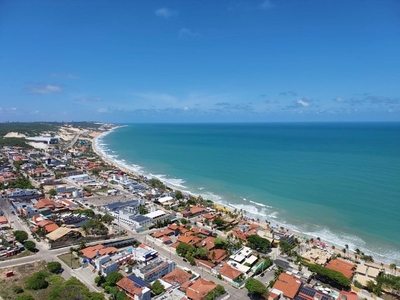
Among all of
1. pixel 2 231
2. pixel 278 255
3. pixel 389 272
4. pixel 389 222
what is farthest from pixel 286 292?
pixel 2 231

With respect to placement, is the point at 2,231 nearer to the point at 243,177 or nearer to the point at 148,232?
the point at 148,232

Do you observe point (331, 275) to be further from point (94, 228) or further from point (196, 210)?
point (94, 228)

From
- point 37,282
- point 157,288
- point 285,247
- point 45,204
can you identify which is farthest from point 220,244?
point 45,204

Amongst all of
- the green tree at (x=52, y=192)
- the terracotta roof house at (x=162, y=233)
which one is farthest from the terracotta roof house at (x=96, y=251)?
the green tree at (x=52, y=192)

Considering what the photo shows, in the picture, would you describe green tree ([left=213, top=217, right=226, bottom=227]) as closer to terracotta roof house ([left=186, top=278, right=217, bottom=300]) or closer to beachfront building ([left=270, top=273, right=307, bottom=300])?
beachfront building ([left=270, top=273, right=307, bottom=300])

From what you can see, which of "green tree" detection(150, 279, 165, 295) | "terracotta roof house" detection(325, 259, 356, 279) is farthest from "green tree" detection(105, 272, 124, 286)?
"terracotta roof house" detection(325, 259, 356, 279)
